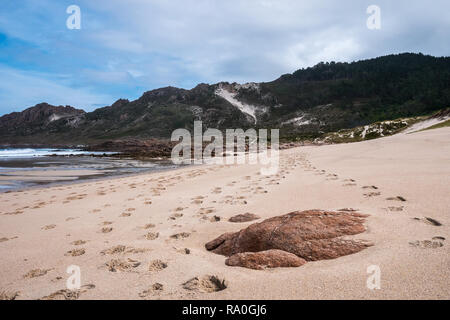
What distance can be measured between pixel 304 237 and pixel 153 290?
2112mm

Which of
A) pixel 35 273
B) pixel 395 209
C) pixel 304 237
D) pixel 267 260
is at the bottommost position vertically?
pixel 35 273

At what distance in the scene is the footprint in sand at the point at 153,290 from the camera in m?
2.97

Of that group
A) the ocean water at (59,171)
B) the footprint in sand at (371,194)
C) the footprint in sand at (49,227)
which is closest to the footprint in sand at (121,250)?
the footprint in sand at (49,227)

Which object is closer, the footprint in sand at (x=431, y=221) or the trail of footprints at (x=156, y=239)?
the trail of footprints at (x=156, y=239)

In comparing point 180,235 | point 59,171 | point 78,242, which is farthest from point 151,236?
point 59,171

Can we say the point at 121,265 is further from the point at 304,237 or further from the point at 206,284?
the point at 304,237

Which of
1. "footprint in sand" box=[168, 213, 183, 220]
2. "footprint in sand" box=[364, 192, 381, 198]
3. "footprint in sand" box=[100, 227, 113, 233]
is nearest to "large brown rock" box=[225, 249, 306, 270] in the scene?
"footprint in sand" box=[168, 213, 183, 220]

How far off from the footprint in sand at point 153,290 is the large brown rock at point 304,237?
1.21 meters

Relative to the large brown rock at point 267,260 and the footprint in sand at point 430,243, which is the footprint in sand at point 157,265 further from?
the footprint in sand at point 430,243

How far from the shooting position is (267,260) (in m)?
3.36

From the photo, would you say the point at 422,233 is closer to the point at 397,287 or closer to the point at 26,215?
the point at 397,287

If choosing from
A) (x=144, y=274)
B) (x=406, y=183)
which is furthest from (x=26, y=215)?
(x=406, y=183)

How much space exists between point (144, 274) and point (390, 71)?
236 metres

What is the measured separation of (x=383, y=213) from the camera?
4633mm
